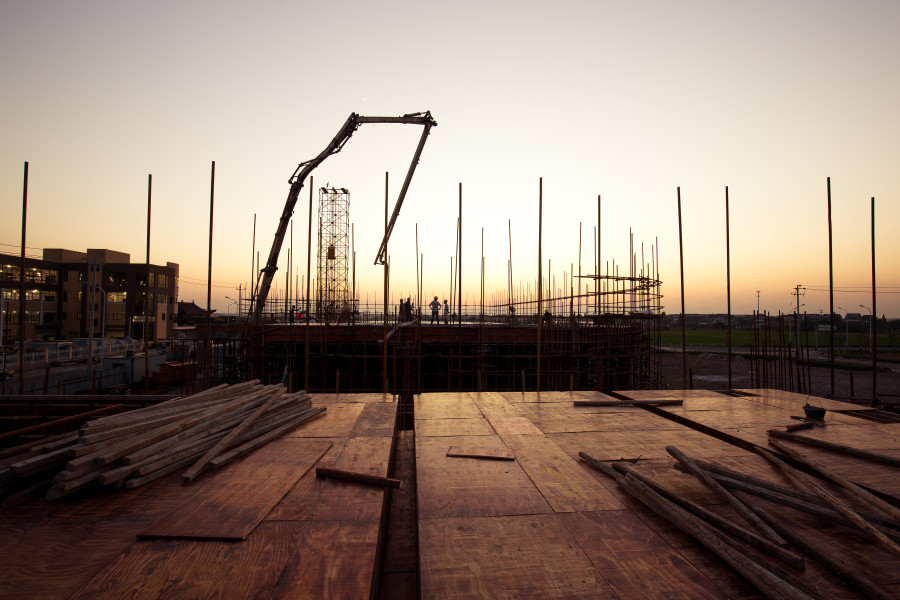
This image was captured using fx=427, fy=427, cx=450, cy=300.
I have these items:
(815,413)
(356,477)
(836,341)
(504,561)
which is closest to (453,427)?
(356,477)

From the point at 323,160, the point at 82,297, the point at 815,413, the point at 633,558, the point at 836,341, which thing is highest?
the point at 323,160

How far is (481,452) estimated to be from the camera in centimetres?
428

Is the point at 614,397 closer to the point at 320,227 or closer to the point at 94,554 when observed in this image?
the point at 94,554

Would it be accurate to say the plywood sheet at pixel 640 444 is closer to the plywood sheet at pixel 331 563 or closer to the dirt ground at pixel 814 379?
the plywood sheet at pixel 331 563

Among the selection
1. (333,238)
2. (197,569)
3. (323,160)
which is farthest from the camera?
(333,238)

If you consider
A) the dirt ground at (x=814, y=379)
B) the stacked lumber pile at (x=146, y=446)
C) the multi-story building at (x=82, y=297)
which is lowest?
the dirt ground at (x=814, y=379)

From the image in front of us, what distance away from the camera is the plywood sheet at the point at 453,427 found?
507 centimetres

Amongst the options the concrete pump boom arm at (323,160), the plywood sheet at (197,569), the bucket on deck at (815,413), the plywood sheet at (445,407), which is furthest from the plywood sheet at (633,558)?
the concrete pump boom arm at (323,160)

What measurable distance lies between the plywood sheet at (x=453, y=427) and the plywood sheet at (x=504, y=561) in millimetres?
2077

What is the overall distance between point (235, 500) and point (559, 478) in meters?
2.60

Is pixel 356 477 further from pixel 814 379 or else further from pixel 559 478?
pixel 814 379

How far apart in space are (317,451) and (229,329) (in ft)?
49.2

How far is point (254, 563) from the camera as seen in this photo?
2408 mm

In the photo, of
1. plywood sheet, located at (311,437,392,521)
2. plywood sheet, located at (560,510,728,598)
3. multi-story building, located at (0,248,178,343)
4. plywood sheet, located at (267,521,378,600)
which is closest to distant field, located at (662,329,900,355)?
plywood sheet, located at (560,510,728,598)
